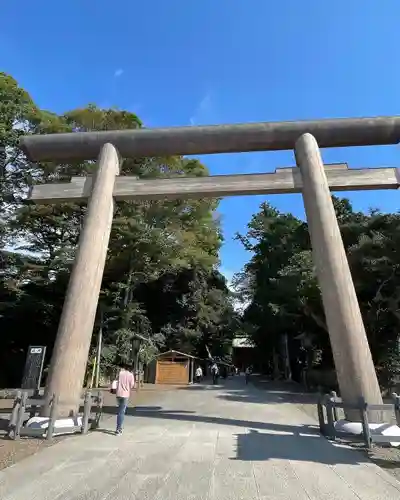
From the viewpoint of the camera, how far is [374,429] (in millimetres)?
6145

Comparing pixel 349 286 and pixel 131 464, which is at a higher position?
pixel 349 286

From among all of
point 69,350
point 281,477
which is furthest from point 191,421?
point 281,477

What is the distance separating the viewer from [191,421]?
8727 mm

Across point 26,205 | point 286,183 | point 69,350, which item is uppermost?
point 26,205

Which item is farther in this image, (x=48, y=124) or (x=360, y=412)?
(x=48, y=124)

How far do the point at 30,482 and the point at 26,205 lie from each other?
60.5ft

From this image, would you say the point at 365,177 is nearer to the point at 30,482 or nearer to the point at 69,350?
the point at 69,350

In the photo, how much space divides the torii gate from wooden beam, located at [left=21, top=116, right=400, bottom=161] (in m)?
0.03

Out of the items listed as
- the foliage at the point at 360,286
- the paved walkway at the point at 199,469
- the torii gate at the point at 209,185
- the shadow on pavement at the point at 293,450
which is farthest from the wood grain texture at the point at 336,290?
the foliage at the point at 360,286

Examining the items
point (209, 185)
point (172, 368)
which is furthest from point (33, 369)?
point (172, 368)

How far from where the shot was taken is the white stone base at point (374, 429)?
605 centimetres

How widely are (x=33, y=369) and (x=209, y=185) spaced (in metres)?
7.64

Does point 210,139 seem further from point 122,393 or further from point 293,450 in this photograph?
point 293,450

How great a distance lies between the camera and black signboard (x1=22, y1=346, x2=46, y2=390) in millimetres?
10212
